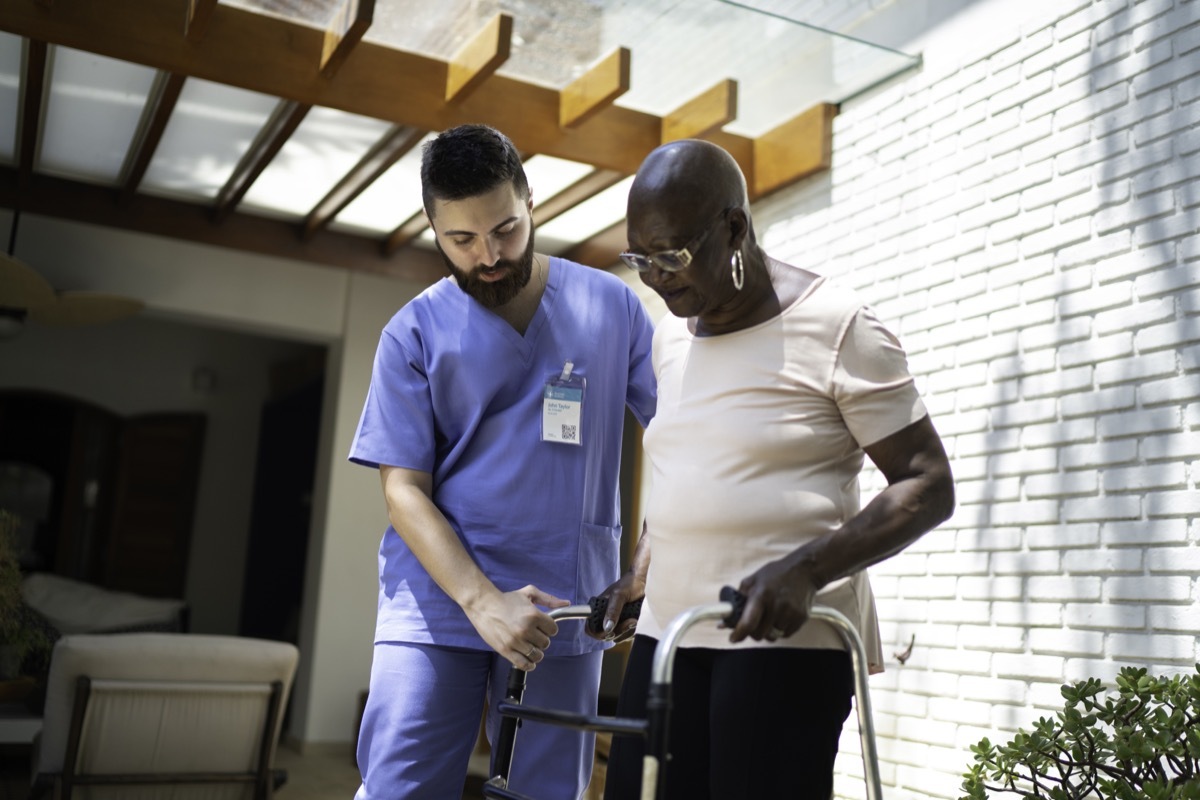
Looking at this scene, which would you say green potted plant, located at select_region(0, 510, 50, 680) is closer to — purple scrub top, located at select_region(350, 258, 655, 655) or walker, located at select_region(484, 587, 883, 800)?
purple scrub top, located at select_region(350, 258, 655, 655)

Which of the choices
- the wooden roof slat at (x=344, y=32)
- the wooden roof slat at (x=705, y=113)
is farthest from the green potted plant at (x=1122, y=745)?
the wooden roof slat at (x=344, y=32)

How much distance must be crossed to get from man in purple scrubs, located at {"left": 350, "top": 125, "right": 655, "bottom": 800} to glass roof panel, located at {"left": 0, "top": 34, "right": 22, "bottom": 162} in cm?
337

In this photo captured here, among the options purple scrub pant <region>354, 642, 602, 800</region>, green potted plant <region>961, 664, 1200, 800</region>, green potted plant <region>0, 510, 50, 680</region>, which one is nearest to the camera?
purple scrub pant <region>354, 642, 602, 800</region>

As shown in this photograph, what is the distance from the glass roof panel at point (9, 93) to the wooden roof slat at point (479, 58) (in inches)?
65.4

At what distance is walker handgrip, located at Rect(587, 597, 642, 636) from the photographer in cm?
165

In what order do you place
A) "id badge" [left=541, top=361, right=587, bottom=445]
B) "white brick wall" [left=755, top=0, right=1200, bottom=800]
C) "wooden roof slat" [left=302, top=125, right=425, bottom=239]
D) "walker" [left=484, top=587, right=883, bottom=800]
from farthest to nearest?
1. "wooden roof slat" [left=302, top=125, right=425, bottom=239]
2. "white brick wall" [left=755, top=0, right=1200, bottom=800]
3. "id badge" [left=541, top=361, right=587, bottom=445]
4. "walker" [left=484, top=587, right=883, bottom=800]

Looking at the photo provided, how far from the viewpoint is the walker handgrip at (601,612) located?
Result: 1.65 m

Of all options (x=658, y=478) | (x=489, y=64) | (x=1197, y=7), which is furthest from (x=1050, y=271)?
(x=658, y=478)

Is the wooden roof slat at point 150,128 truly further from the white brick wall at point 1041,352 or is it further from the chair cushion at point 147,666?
the white brick wall at point 1041,352

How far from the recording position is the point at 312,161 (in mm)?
5512

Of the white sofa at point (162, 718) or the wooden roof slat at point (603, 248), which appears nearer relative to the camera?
the white sofa at point (162, 718)

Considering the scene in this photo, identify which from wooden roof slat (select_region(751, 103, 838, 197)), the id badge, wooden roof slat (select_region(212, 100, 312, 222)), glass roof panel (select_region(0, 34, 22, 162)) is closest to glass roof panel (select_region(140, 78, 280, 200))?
wooden roof slat (select_region(212, 100, 312, 222))

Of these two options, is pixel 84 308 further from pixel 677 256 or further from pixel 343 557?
pixel 677 256

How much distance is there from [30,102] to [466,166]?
12.5ft
